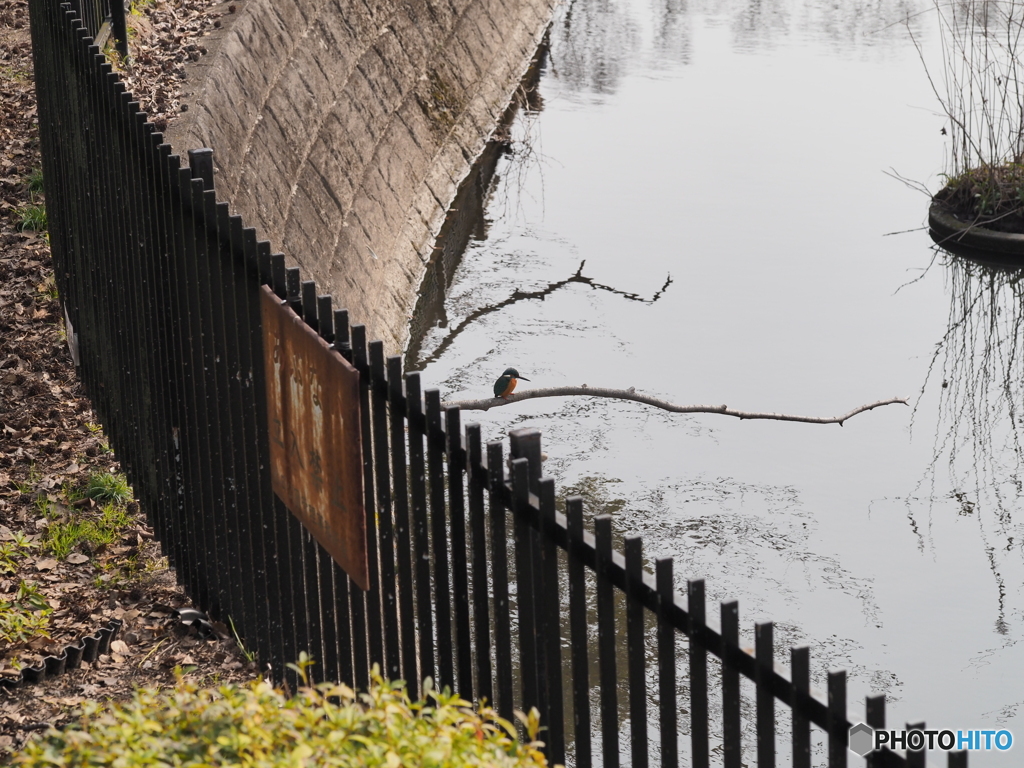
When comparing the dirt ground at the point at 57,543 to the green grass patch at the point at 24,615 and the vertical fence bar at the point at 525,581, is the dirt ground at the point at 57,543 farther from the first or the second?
the vertical fence bar at the point at 525,581

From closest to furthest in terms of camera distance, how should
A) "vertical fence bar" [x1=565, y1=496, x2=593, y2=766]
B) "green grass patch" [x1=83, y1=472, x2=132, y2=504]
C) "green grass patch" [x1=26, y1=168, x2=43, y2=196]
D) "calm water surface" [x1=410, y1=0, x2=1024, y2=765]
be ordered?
"vertical fence bar" [x1=565, y1=496, x2=593, y2=766] → "green grass patch" [x1=83, y1=472, x2=132, y2=504] → "calm water surface" [x1=410, y1=0, x2=1024, y2=765] → "green grass patch" [x1=26, y1=168, x2=43, y2=196]

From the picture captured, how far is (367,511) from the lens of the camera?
3.31 metres

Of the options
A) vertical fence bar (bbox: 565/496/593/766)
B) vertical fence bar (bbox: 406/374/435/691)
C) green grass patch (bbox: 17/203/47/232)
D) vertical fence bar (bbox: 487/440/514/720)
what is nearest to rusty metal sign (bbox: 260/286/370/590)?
vertical fence bar (bbox: 406/374/435/691)

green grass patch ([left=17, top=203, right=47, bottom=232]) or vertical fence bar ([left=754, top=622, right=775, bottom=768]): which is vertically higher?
green grass patch ([left=17, top=203, right=47, bottom=232])

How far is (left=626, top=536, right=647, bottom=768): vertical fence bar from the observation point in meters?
2.45

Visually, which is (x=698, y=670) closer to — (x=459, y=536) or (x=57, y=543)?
(x=459, y=536)

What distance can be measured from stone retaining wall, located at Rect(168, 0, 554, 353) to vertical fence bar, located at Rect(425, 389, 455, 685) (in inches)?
179

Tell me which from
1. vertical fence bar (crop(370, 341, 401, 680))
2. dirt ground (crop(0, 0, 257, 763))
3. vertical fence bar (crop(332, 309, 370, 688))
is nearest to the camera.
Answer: vertical fence bar (crop(370, 341, 401, 680))

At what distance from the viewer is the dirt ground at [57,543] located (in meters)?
4.07

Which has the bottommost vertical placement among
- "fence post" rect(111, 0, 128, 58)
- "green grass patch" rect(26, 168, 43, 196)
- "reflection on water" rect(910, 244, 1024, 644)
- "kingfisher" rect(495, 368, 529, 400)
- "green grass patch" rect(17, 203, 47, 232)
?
"reflection on water" rect(910, 244, 1024, 644)

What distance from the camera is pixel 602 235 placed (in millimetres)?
11805

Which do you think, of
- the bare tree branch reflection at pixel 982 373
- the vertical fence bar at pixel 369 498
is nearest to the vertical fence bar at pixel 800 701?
the vertical fence bar at pixel 369 498

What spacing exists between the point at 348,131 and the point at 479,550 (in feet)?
27.1

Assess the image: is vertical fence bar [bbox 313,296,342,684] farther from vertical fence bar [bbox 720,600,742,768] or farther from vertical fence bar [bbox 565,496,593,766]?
vertical fence bar [bbox 720,600,742,768]
